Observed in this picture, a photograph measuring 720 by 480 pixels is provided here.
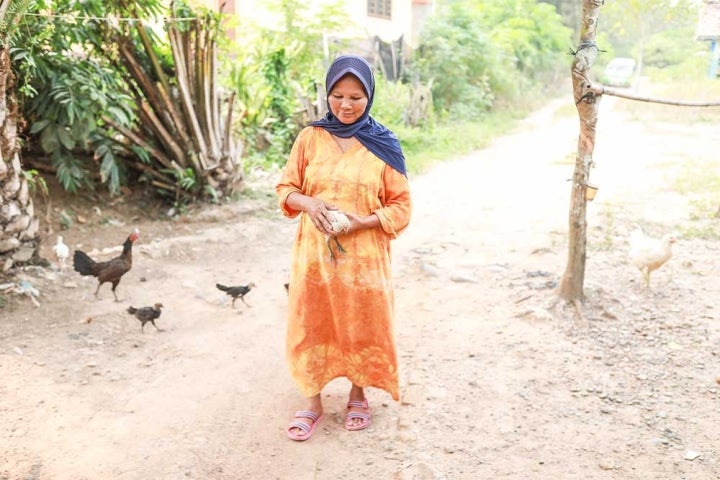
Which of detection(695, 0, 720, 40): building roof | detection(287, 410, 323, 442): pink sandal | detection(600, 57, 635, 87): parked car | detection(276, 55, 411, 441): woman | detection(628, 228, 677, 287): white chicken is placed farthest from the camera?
detection(600, 57, 635, 87): parked car

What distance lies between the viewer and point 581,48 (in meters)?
4.02

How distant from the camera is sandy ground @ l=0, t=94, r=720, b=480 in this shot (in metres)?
2.88

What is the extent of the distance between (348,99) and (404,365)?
1.85 m

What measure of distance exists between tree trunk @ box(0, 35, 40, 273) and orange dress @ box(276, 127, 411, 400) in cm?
275

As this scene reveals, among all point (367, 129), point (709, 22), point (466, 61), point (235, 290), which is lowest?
point (235, 290)

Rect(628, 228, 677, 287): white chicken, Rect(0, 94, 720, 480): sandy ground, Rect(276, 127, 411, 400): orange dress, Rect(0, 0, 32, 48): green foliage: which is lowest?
Rect(0, 94, 720, 480): sandy ground

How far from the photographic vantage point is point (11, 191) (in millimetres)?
4613

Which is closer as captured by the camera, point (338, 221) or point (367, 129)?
point (338, 221)

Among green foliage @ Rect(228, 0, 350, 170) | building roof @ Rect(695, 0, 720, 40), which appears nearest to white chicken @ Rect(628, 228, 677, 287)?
green foliage @ Rect(228, 0, 350, 170)

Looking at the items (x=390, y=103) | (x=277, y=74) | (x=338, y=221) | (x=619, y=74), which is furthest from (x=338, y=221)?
(x=619, y=74)

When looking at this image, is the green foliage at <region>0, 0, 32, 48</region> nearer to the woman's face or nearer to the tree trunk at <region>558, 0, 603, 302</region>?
the woman's face

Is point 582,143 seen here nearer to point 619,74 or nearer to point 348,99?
point 348,99

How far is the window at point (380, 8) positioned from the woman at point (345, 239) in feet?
62.2

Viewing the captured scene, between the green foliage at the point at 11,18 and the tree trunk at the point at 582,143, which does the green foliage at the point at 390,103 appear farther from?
the green foliage at the point at 11,18
